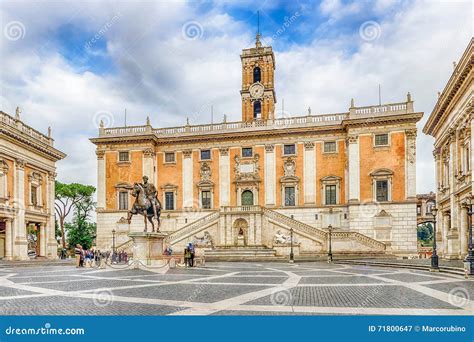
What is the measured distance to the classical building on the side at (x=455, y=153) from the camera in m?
27.4

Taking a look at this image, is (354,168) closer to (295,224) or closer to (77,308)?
(295,224)

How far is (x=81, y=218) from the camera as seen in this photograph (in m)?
66.6

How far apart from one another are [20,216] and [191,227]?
617 inches

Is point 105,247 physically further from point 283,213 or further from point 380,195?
point 380,195

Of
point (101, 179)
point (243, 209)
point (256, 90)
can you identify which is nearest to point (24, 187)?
point (101, 179)

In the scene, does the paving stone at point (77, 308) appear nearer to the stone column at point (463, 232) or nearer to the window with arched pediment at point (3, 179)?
the stone column at point (463, 232)

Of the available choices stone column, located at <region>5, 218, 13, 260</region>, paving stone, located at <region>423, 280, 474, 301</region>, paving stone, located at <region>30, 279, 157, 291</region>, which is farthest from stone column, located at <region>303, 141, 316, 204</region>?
paving stone, located at <region>30, 279, 157, 291</region>

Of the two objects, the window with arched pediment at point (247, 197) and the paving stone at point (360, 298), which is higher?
the window with arched pediment at point (247, 197)

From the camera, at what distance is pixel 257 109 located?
2157 inches

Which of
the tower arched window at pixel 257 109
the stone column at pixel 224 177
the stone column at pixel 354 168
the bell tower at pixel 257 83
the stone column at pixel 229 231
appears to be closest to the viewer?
the stone column at pixel 229 231

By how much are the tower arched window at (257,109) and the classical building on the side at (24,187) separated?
23427mm

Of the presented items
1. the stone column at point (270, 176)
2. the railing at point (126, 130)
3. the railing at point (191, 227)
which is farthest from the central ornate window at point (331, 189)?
the railing at point (126, 130)

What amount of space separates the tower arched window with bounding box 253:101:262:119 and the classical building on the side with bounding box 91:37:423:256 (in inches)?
291
